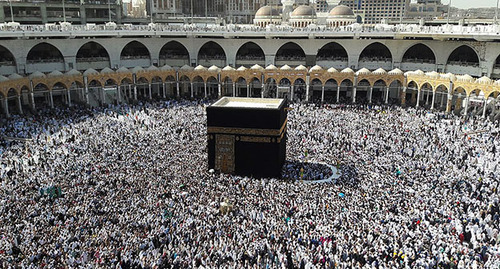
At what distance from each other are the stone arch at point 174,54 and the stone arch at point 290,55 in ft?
30.8

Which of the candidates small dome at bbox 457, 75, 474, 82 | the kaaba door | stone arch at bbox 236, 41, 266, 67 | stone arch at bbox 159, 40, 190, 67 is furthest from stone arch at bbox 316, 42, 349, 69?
the kaaba door

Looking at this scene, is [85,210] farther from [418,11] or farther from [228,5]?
[418,11]

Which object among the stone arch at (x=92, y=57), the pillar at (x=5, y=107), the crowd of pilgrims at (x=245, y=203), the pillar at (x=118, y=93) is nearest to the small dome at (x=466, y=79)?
the crowd of pilgrims at (x=245, y=203)

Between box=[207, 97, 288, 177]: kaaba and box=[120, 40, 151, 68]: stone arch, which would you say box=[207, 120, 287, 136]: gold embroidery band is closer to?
box=[207, 97, 288, 177]: kaaba

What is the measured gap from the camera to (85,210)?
14.9m

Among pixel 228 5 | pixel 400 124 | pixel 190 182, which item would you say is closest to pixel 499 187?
pixel 400 124

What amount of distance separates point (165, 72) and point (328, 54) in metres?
16.0

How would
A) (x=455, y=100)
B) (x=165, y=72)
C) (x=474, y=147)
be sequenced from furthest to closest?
(x=165, y=72) < (x=455, y=100) < (x=474, y=147)

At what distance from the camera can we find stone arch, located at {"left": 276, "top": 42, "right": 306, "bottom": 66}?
40.3 metres

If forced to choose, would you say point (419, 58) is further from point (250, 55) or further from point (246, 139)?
point (246, 139)

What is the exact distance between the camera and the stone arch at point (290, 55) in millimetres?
40312

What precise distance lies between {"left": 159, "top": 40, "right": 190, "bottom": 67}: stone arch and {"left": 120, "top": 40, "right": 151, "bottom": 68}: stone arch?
1553 millimetres

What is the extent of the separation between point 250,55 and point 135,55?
11.6 metres

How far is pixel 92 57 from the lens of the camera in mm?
38562
